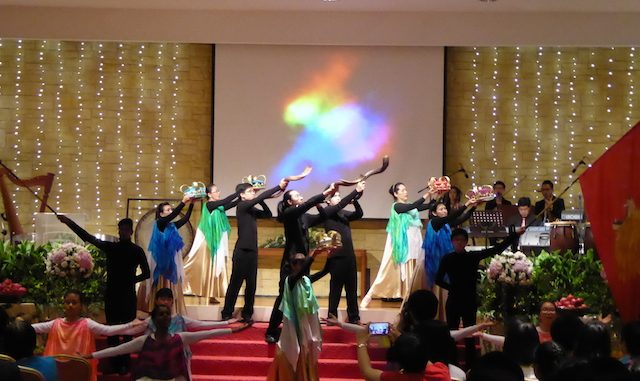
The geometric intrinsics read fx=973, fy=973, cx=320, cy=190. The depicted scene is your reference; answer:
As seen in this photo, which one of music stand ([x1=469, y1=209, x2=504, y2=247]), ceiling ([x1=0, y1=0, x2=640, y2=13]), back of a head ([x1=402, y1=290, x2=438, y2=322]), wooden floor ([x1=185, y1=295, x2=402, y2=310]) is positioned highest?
ceiling ([x1=0, y1=0, x2=640, y2=13])

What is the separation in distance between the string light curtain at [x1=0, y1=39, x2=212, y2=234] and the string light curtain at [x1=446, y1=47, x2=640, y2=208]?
3949 mm

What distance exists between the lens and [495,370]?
3.62 metres

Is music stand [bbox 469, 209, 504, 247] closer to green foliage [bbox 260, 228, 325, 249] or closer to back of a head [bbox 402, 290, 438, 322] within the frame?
green foliage [bbox 260, 228, 325, 249]

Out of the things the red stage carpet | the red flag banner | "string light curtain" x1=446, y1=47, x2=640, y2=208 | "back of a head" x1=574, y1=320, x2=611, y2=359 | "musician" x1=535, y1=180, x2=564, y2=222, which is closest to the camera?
"back of a head" x1=574, y1=320, x2=611, y2=359

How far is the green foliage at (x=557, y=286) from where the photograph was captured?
9.66 m

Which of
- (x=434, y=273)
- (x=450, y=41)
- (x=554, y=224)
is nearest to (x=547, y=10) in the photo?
(x=450, y=41)

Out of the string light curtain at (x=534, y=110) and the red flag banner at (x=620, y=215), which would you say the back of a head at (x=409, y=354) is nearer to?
the red flag banner at (x=620, y=215)

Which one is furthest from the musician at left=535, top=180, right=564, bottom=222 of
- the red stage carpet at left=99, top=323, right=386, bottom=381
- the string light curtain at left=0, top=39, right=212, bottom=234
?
the string light curtain at left=0, top=39, right=212, bottom=234

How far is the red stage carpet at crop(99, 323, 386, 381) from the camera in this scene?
9758 mm

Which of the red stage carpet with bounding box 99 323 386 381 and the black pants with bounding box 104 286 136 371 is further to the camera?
the red stage carpet with bounding box 99 323 386 381

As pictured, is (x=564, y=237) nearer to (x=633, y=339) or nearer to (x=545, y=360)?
(x=633, y=339)

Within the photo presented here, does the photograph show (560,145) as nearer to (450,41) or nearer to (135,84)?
(450,41)

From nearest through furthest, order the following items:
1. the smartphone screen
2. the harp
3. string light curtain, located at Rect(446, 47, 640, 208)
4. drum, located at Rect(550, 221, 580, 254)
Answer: the smartphone screen, drum, located at Rect(550, 221, 580, 254), the harp, string light curtain, located at Rect(446, 47, 640, 208)

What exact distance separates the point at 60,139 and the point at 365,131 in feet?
15.4
